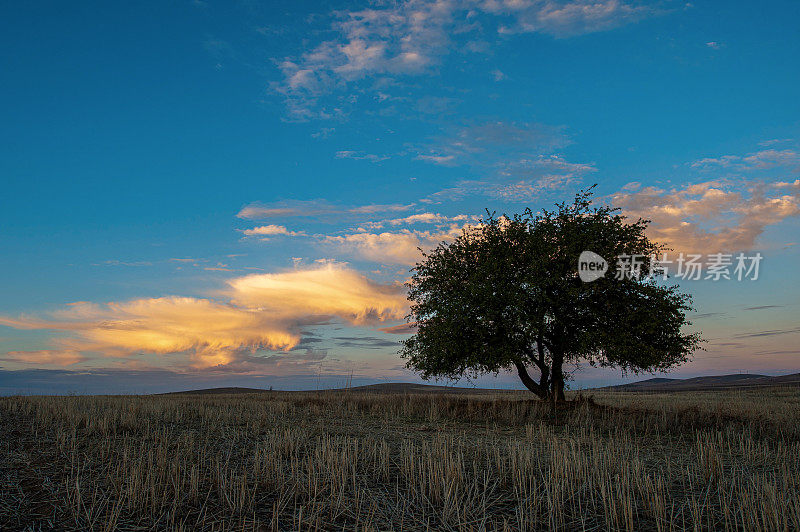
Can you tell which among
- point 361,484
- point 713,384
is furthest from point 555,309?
point 713,384

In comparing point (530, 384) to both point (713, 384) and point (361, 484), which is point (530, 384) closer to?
point (361, 484)

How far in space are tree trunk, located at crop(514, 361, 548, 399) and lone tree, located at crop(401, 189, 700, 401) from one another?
0.06m

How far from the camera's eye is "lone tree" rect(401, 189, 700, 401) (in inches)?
956

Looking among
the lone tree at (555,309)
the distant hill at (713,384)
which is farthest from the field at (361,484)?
the distant hill at (713,384)

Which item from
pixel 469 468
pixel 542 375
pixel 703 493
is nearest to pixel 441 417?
pixel 542 375

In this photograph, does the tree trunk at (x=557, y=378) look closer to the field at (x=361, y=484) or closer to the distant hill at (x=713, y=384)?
the field at (x=361, y=484)

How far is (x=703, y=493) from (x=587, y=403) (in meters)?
15.0

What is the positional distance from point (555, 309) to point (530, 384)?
4935 mm

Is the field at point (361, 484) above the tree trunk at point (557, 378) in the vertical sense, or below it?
below

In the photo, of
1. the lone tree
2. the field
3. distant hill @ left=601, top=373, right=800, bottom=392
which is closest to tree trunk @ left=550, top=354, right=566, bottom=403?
the lone tree

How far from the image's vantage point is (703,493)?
9094 mm

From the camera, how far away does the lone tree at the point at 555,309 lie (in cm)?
2428

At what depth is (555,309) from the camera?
997 inches

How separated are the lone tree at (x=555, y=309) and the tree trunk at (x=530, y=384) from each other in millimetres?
57
